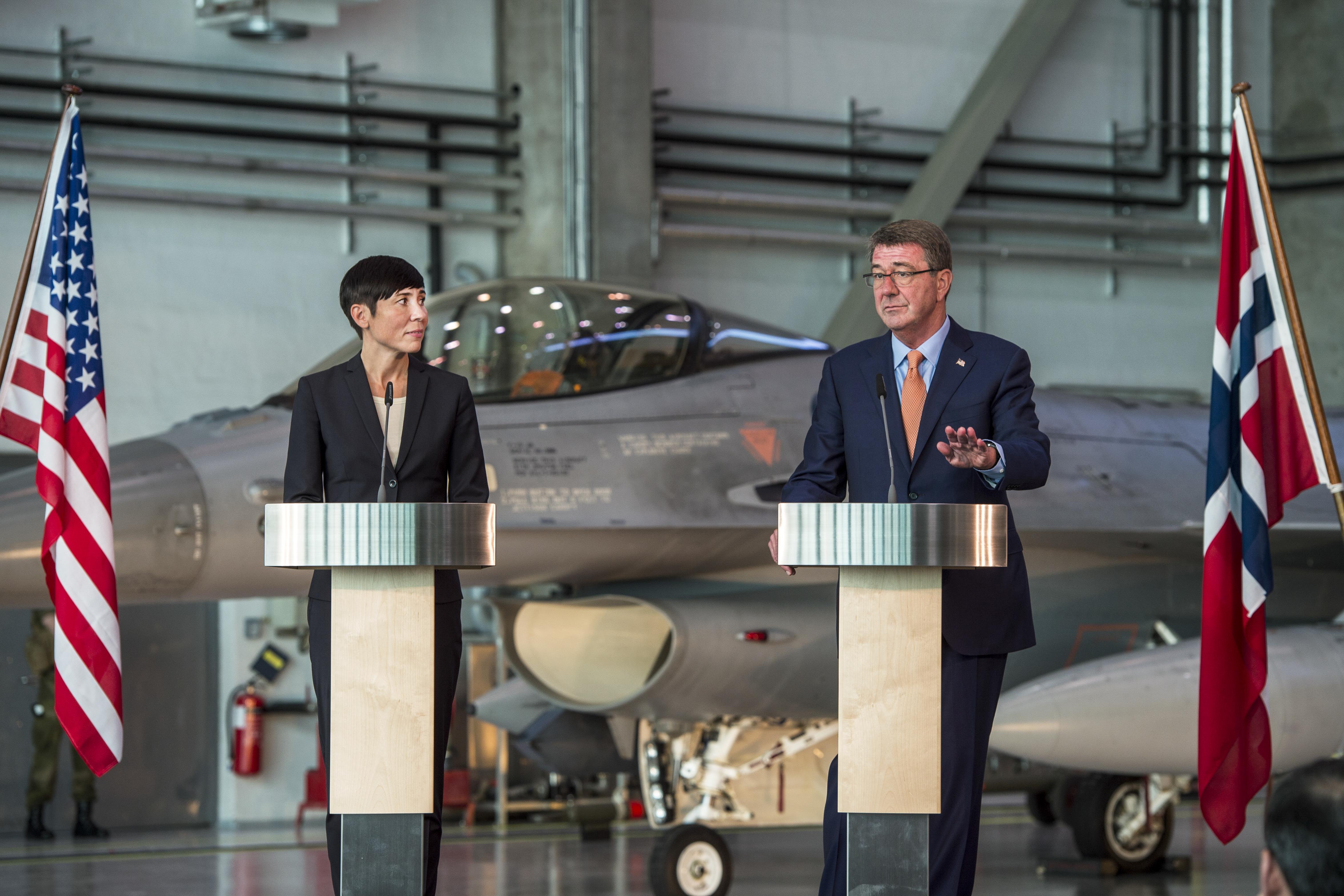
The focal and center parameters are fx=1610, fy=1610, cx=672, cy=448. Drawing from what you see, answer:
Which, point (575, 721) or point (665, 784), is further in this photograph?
point (575, 721)

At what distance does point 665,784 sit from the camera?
6719 millimetres

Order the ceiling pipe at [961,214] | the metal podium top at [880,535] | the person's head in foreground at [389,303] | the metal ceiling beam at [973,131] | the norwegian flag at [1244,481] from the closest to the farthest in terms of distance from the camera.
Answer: the metal podium top at [880,535] → the person's head in foreground at [389,303] → the norwegian flag at [1244,481] → the ceiling pipe at [961,214] → the metal ceiling beam at [973,131]

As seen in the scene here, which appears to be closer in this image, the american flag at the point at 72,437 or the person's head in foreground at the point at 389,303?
the person's head in foreground at the point at 389,303

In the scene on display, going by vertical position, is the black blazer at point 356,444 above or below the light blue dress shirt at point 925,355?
below

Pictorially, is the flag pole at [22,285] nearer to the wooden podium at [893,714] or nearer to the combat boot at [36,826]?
the wooden podium at [893,714]

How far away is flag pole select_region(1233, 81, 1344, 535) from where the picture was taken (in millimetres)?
4398

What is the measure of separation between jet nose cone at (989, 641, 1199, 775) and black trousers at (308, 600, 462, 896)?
11.2 feet

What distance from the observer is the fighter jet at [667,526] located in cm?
541

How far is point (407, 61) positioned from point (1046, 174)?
17.5 ft

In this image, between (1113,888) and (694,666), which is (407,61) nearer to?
(694,666)

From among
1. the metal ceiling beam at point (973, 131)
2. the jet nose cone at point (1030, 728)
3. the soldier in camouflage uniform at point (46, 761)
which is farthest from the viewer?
the metal ceiling beam at point (973, 131)

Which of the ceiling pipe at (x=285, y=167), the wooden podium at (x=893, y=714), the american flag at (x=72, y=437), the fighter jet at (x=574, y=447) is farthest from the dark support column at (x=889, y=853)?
the ceiling pipe at (x=285, y=167)

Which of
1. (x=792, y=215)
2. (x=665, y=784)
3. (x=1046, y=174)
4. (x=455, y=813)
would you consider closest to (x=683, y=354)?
(x=665, y=784)

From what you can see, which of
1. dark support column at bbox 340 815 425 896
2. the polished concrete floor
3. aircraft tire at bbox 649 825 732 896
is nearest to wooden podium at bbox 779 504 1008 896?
dark support column at bbox 340 815 425 896
